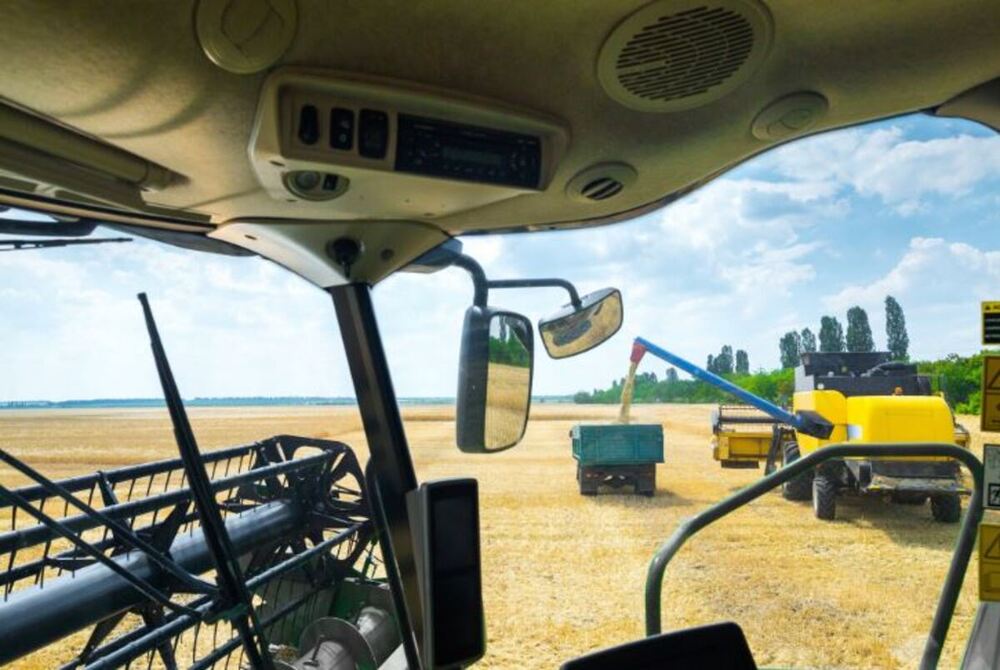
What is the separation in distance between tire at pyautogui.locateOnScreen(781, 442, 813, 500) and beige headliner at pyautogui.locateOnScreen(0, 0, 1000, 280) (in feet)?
20.1

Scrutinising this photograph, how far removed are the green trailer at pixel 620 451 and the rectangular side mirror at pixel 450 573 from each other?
7.03 m

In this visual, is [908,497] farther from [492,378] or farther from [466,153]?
[466,153]

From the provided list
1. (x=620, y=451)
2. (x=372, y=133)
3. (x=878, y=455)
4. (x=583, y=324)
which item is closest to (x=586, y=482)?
(x=620, y=451)

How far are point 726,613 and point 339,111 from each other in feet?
18.8

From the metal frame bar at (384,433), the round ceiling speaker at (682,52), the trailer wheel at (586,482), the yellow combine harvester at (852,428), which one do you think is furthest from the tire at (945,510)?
the round ceiling speaker at (682,52)

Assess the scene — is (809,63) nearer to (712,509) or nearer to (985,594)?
(712,509)

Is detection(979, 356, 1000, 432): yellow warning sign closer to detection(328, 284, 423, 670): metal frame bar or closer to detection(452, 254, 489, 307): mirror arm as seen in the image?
detection(452, 254, 489, 307): mirror arm

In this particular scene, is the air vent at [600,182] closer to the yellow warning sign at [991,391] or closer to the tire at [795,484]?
the yellow warning sign at [991,391]

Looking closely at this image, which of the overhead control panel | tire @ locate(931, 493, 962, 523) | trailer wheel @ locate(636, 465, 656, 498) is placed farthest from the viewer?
trailer wheel @ locate(636, 465, 656, 498)

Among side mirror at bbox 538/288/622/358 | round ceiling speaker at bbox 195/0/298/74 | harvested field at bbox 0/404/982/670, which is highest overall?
round ceiling speaker at bbox 195/0/298/74

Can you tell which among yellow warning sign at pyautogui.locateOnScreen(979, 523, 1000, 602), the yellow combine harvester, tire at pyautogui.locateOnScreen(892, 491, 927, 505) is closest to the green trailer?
the yellow combine harvester

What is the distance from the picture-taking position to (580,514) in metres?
8.30

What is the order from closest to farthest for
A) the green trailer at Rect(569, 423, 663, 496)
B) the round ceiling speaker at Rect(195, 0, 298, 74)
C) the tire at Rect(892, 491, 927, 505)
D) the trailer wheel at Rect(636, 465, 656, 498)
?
the round ceiling speaker at Rect(195, 0, 298, 74), the tire at Rect(892, 491, 927, 505), the green trailer at Rect(569, 423, 663, 496), the trailer wheel at Rect(636, 465, 656, 498)

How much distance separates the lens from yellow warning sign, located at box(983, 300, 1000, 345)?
1.14m
